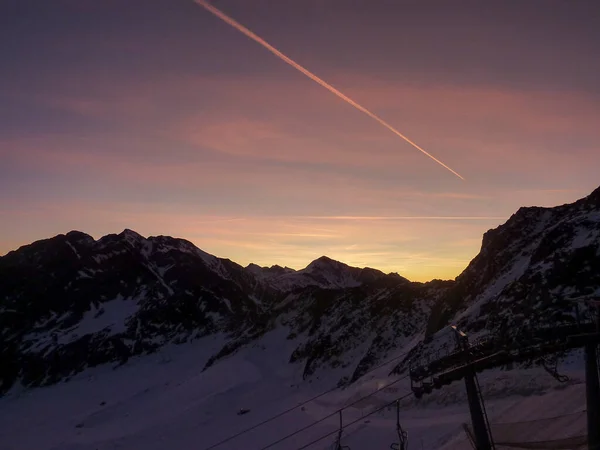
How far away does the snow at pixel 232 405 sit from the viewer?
31250mm

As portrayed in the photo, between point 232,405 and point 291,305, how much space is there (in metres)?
46.8

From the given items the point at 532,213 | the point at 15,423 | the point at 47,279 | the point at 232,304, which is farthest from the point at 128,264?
the point at 532,213

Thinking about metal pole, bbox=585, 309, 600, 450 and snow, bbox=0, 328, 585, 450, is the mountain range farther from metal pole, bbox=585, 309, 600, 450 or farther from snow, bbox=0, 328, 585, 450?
snow, bbox=0, 328, 585, 450

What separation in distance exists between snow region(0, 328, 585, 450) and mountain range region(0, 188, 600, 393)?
4.54 m

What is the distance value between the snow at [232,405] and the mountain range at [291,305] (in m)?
4.54

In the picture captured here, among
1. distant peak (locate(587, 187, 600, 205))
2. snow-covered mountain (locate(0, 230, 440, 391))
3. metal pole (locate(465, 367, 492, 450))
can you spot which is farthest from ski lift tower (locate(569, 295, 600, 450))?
snow-covered mountain (locate(0, 230, 440, 391))

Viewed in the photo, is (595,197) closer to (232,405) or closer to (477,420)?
(477,420)

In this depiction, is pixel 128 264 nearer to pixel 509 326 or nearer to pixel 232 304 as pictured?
pixel 232 304

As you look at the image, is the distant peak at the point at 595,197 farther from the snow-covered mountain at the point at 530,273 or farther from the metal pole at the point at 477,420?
the metal pole at the point at 477,420

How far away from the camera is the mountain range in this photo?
1777 inches

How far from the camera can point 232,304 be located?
623 ft

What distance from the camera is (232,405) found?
255 ft

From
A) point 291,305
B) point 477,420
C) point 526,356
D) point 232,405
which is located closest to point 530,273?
point 526,356

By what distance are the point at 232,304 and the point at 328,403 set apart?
131850 mm
